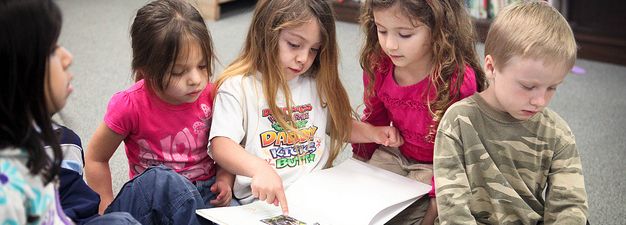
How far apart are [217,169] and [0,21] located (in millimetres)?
682

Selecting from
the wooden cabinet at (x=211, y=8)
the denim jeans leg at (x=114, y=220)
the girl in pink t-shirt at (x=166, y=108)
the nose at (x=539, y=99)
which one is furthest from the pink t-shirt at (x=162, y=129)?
the wooden cabinet at (x=211, y=8)

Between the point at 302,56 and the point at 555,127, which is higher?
the point at 302,56

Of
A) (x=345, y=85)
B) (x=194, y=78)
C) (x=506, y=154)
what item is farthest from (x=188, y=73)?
(x=345, y=85)

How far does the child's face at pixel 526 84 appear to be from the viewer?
1150mm

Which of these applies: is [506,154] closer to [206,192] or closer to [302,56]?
[302,56]

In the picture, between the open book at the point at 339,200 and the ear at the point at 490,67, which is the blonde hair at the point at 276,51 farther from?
the ear at the point at 490,67

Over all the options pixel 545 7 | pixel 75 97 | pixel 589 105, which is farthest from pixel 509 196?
pixel 75 97

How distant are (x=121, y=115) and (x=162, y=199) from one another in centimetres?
19

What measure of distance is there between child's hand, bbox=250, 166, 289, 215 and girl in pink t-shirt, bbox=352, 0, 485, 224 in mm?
303

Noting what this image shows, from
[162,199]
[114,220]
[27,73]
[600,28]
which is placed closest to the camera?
[27,73]

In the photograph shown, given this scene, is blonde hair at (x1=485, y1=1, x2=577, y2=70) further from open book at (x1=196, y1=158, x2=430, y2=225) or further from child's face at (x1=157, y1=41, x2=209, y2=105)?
child's face at (x1=157, y1=41, x2=209, y2=105)

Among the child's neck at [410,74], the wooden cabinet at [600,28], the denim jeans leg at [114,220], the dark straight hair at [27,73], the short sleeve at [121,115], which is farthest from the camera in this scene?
the wooden cabinet at [600,28]

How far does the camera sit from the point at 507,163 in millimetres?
1244

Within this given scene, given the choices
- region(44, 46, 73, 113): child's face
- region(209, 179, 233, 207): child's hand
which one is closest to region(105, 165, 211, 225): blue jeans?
region(209, 179, 233, 207): child's hand
